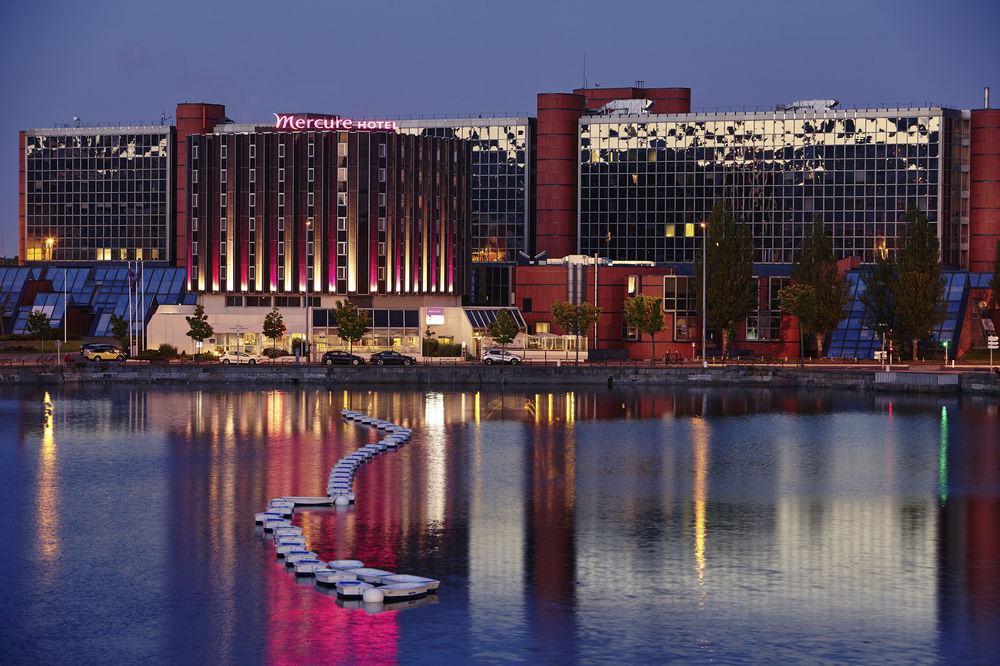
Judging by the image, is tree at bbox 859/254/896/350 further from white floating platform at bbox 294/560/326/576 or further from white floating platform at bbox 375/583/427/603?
white floating platform at bbox 375/583/427/603

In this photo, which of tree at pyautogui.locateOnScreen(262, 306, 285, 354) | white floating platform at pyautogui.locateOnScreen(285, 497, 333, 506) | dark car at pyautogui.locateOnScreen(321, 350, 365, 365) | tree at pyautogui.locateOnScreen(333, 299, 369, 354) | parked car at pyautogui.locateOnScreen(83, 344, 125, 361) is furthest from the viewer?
parked car at pyautogui.locateOnScreen(83, 344, 125, 361)

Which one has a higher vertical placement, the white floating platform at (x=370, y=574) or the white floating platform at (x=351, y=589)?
the white floating platform at (x=370, y=574)

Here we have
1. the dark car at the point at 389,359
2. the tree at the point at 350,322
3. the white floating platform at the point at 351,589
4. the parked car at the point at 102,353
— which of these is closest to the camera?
the white floating platform at the point at 351,589

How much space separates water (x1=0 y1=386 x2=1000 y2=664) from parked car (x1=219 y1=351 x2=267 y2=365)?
54.5 m

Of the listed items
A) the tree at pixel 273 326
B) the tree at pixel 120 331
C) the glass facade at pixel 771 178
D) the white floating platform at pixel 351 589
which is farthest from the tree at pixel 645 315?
the white floating platform at pixel 351 589

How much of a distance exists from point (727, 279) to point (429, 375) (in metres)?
40.3

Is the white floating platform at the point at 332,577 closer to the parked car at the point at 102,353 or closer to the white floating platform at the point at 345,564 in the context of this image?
the white floating platform at the point at 345,564

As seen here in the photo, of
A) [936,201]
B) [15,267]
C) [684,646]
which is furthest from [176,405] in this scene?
[936,201]

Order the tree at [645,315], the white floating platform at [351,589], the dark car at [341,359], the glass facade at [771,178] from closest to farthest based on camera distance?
the white floating platform at [351,589]
the dark car at [341,359]
the tree at [645,315]
the glass facade at [771,178]

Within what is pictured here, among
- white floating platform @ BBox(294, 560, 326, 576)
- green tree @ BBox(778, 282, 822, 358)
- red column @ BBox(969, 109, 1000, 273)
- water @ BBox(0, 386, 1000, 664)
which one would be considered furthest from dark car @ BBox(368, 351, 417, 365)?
white floating platform @ BBox(294, 560, 326, 576)

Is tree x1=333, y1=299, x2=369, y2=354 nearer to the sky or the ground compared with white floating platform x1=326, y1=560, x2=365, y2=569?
nearer to the sky

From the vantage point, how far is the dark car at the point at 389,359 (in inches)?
5591

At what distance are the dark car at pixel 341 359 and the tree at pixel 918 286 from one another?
58651 millimetres

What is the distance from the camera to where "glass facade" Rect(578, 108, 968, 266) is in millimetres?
179375
